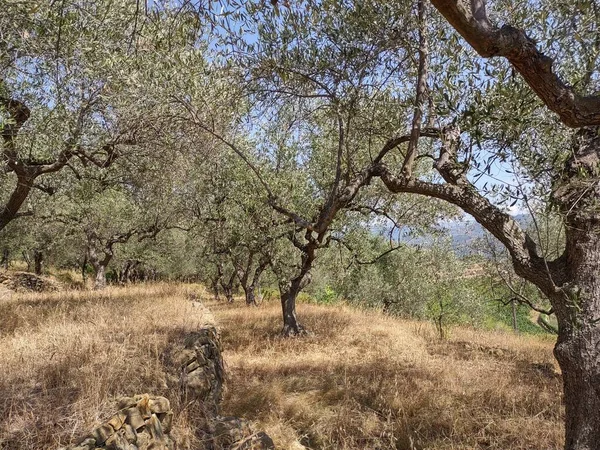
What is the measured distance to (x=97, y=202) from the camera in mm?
19234

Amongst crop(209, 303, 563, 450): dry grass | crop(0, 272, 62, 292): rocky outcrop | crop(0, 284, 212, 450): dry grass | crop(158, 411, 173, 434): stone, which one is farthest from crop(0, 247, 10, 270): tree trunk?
crop(158, 411, 173, 434): stone

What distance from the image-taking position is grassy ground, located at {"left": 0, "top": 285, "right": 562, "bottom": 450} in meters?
A: 4.77

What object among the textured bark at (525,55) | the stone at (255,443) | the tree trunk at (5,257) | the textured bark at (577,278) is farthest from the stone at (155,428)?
the tree trunk at (5,257)

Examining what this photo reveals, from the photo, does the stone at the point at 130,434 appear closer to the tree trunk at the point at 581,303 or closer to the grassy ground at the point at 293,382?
the grassy ground at the point at 293,382

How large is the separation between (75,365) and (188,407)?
6.01ft

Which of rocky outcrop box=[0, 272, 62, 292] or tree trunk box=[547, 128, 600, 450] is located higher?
tree trunk box=[547, 128, 600, 450]

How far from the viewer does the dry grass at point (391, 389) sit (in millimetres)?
6176

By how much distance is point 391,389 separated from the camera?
25.0ft

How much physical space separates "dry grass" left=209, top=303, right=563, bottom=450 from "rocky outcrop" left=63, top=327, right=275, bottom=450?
37.4 inches

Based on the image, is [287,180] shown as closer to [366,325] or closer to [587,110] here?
[366,325]

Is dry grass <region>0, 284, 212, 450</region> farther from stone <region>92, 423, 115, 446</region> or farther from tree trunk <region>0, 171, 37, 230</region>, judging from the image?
tree trunk <region>0, 171, 37, 230</region>

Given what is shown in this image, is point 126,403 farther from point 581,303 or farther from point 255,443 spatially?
point 581,303

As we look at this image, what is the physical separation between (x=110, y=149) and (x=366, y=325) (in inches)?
377

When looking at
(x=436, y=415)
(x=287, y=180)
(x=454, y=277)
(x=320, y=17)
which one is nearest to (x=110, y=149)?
(x=287, y=180)
